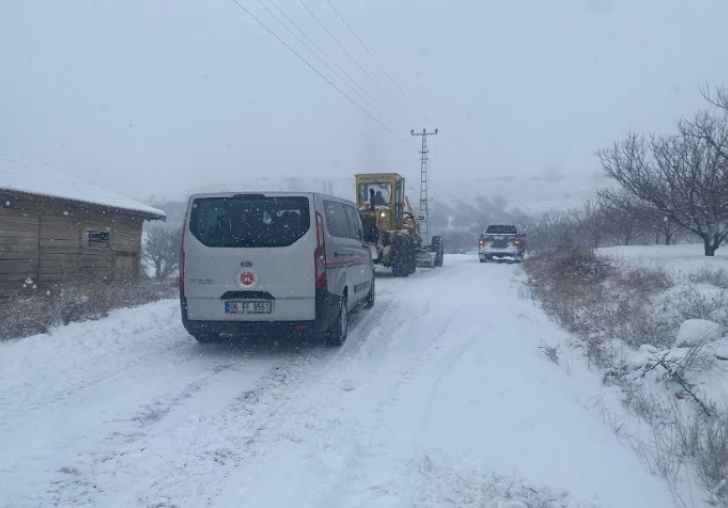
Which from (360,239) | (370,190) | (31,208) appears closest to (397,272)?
(370,190)

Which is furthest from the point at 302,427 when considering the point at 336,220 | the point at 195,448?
the point at 336,220

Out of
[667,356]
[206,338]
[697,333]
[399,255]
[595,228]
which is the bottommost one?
[206,338]

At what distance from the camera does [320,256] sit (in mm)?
6695

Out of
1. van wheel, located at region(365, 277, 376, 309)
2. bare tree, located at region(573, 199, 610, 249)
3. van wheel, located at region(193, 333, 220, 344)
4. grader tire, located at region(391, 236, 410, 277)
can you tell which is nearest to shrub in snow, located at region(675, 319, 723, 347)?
van wheel, located at region(365, 277, 376, 309)

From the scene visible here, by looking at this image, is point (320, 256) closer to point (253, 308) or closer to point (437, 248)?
point (253, 308)

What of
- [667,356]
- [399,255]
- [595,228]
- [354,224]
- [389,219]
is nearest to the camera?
[667,356]

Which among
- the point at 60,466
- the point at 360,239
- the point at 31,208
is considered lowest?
the point at 60,466

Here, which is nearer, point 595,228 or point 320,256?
point 320,256

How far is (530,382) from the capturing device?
216 inches

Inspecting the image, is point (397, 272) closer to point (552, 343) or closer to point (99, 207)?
point (99, 207)

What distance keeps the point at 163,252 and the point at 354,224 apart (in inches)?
1400

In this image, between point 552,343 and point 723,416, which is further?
point 552,343

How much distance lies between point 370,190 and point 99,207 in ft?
30.3

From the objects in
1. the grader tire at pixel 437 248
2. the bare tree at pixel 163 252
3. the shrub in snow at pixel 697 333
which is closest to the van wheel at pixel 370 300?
the shrub in snow at pixel 697 333
